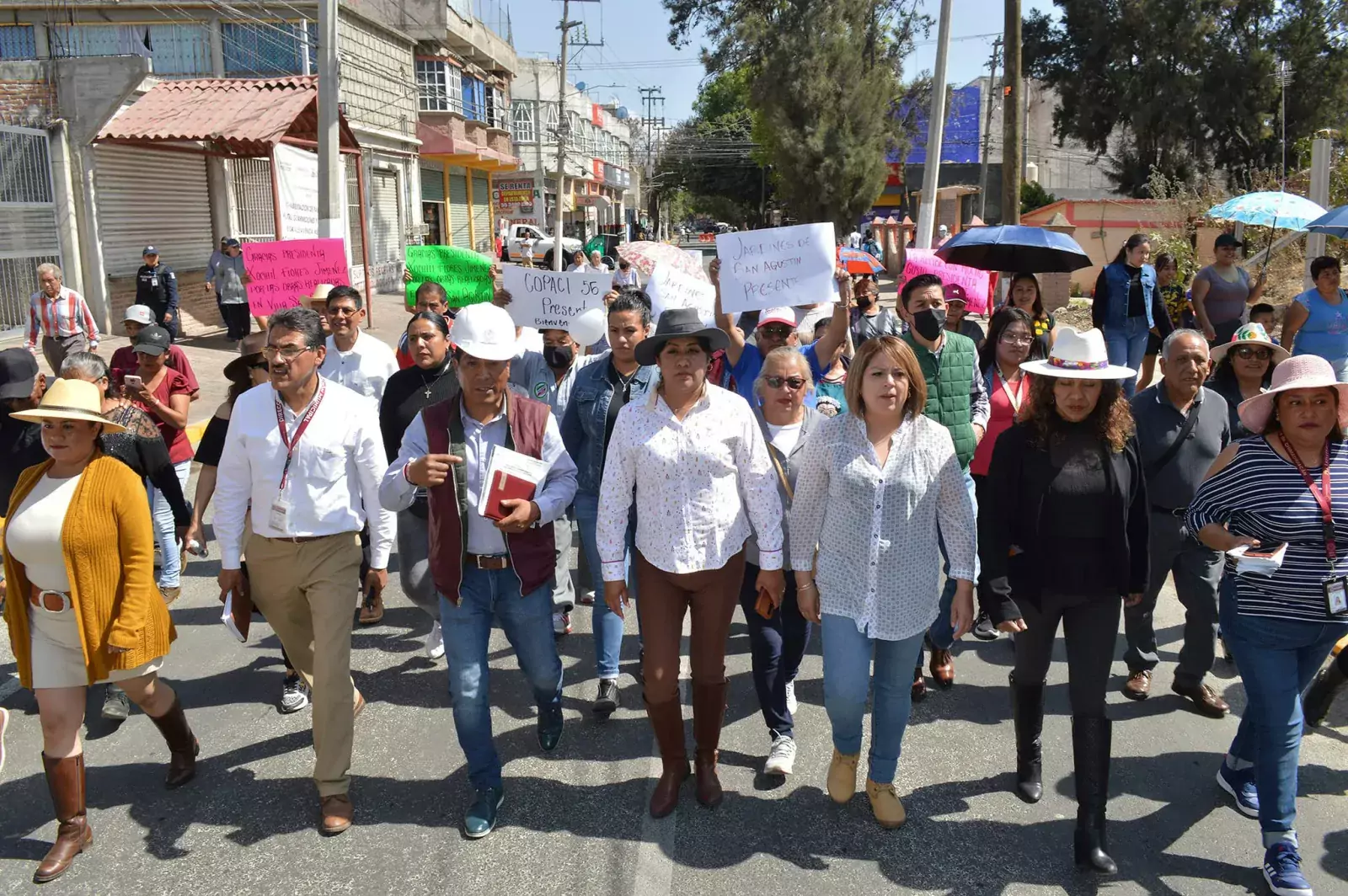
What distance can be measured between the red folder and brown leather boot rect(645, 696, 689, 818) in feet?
3.10

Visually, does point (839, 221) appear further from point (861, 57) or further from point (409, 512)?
point (409, 512)

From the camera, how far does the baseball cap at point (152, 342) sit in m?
6.21

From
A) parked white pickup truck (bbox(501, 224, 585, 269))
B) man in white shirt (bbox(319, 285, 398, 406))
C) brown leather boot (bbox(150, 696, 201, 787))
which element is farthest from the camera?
parked white pickup truck (bbox(501, 224, 585, 269))

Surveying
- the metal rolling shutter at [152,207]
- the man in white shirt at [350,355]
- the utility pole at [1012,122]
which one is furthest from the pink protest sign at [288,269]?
the utility pole at [1012,122]

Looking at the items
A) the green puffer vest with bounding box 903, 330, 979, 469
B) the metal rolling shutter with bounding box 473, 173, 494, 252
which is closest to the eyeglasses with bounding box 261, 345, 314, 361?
the green puffer vest with bounding box 903, 330, 979, 469

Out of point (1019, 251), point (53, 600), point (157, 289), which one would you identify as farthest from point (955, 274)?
point (157, 289)

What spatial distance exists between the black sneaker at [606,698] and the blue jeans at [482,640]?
0.70 metres

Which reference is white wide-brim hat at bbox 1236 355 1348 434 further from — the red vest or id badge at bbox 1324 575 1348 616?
the red vest

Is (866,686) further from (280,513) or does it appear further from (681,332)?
(280,513)

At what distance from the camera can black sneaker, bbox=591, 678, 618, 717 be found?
479 centimetres

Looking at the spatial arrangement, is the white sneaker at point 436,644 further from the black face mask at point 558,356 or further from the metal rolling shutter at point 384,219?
the metal rolling shutter at point 384,219

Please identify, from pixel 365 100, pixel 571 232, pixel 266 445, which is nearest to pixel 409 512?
pixel 266 445

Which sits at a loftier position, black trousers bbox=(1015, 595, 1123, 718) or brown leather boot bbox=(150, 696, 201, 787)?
black trousers bbox=(1015, 595, 1123, 718)

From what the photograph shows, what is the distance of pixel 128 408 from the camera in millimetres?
4805
